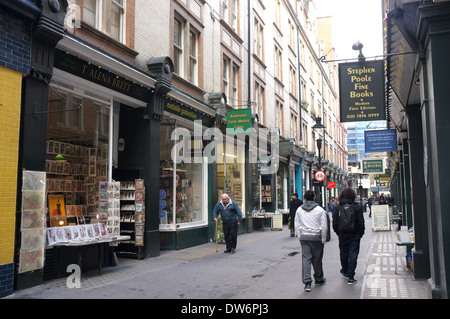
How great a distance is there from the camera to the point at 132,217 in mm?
10617

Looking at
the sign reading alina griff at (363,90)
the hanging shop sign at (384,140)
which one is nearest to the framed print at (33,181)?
the sign reading alina griff at (363,90)

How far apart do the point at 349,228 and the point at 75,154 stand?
640 cm

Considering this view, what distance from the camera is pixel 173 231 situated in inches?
473

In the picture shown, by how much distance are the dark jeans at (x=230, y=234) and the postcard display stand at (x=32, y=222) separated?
588 centimetres

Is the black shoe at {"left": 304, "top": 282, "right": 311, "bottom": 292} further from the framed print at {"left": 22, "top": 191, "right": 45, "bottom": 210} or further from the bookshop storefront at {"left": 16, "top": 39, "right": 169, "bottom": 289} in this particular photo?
the framed print at {"left": 22, "top": 191, "right": 45, "bottom": 210}

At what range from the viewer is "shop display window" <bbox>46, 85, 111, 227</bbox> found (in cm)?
870

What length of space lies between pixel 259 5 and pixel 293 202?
1164 cm

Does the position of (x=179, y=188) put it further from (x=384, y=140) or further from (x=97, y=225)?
(x=384, y=140)

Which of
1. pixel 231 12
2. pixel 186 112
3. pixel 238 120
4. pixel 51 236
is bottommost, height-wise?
pixel 51 236

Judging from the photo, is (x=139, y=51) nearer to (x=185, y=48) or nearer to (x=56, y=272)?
(x=185, y=48)

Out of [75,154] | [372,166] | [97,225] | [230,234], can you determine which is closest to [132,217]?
[97,225]

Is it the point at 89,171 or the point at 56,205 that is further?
the point at 89,171

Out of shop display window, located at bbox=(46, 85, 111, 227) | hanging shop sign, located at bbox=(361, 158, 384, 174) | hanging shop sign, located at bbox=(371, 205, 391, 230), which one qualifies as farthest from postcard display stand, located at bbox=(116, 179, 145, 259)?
hanging shop sign, located at bbox=(361, 158, 384, 174)

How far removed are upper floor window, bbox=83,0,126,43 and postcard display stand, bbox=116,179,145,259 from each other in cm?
383
